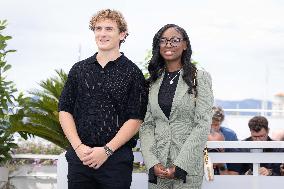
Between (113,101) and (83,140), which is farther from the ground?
(113,101)

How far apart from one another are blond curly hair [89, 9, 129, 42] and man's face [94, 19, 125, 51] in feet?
0.09

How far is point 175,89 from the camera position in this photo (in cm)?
390

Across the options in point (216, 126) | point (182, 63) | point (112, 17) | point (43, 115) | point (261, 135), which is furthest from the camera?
point (43, 115)

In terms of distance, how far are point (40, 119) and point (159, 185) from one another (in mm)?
4283

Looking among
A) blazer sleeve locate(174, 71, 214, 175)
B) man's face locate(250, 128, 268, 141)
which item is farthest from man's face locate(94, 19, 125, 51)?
man's face locate(250, 128, 268, 141)

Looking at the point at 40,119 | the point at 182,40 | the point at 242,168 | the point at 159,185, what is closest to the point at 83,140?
the point at 159,185

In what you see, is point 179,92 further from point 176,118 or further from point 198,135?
point 198,135

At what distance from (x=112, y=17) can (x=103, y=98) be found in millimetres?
558

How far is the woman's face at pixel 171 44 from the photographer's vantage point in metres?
3.93

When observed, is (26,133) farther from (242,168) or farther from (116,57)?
(116,57)

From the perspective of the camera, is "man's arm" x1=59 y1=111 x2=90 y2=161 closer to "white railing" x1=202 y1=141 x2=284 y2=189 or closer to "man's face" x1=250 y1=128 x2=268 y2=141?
"white railing" x1=202 y1=141 x2=284 y2=189

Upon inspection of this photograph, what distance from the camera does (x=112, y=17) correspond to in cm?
392

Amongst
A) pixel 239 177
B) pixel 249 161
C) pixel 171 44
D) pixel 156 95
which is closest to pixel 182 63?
pixel 171 44

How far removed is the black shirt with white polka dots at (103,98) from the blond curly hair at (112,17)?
0.20 metres
